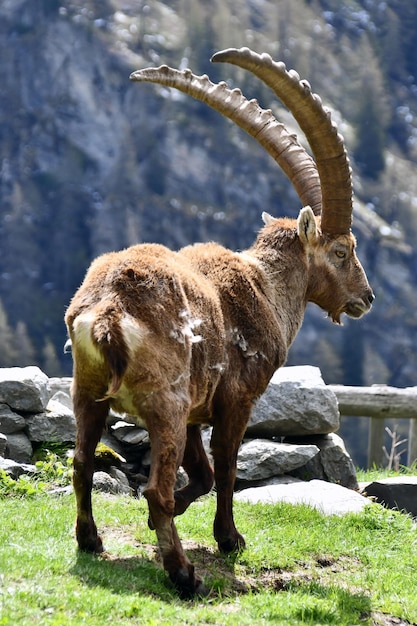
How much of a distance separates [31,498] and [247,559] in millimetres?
2184

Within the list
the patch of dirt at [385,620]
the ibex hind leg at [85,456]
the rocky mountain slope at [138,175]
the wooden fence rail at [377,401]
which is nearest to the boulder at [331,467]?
the wooden fence rail at [377,401]

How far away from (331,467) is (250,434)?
0.98 m

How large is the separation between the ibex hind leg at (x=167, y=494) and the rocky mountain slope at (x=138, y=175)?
275 feet

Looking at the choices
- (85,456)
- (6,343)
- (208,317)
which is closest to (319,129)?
(208,317)

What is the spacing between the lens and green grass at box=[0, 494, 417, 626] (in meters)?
5.82

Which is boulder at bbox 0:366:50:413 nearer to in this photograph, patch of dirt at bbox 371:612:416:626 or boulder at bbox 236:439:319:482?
boulder at bbox 236:439:319:482

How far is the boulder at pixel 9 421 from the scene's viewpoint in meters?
9.84

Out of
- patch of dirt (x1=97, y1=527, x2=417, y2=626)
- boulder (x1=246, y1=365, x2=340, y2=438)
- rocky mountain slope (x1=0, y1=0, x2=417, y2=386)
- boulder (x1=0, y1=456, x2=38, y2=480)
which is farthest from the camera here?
rocky mountain slope (x1=0, y1=0, x2=417, y2=386)

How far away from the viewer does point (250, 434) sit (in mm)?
10969

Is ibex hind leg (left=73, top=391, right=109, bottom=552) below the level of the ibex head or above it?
below

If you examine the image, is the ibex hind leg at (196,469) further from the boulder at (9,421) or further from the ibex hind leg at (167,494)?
the boulder at (9,421)

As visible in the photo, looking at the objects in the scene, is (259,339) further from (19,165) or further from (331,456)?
(19,165)

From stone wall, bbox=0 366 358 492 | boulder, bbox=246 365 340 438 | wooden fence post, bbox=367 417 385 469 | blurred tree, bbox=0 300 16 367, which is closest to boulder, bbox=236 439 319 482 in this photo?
stone wall, bbox=0 366 358 492

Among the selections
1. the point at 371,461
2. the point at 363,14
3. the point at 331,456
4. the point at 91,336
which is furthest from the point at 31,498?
the point at 363,14
